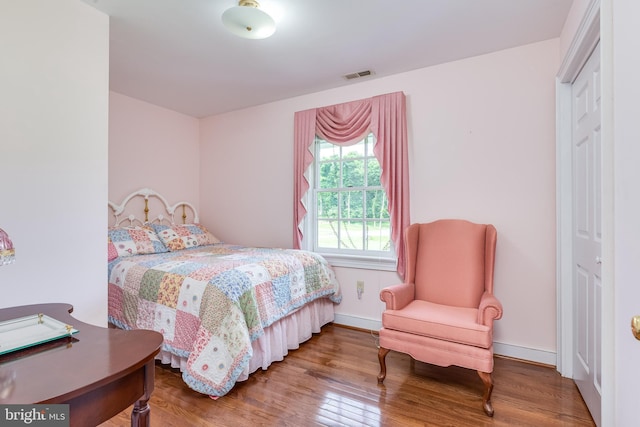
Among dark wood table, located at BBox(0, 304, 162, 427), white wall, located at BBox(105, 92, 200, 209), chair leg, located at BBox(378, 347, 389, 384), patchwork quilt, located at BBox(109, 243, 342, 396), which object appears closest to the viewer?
dark wood table, located at BBox(0, 304, 162, 427)

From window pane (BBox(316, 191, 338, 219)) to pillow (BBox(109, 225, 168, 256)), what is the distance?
1.66 m

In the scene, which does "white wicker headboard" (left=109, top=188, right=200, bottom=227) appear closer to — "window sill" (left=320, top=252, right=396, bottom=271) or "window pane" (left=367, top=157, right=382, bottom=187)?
"window sill" (left=320, top=252, right=396, bottom=271)

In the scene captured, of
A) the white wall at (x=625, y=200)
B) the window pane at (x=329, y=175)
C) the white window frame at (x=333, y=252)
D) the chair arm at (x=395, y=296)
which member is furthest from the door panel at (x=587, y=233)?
the window pane at (x=329, y=175)

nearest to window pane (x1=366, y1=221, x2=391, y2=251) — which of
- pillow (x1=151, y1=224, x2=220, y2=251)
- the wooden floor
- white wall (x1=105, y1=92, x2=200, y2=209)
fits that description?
the wooden floor

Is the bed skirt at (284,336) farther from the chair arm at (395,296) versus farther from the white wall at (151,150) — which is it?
the white wall at (151,150)

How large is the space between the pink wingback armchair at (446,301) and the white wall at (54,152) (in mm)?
1964

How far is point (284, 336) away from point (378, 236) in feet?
4.33

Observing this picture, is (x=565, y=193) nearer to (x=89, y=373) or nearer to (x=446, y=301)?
(x=446, y=301)

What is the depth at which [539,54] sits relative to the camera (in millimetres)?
2391

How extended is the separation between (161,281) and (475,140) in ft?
8.88

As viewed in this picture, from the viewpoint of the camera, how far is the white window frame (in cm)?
304

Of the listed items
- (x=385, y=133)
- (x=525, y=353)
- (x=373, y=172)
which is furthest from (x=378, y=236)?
(x=525, y=353)

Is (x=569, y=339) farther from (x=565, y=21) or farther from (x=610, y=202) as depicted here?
(x=565, y=21)

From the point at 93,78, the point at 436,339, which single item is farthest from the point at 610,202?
the point at 93,78
